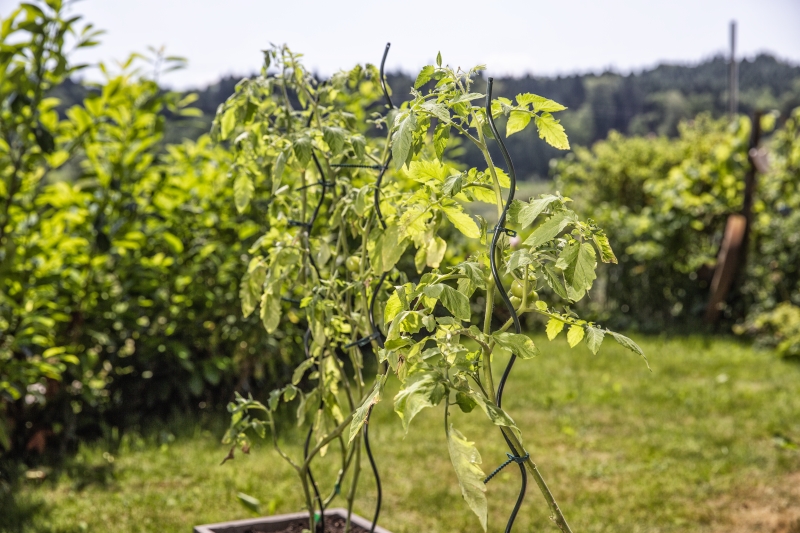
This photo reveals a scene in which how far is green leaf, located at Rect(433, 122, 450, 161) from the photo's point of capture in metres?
1.03

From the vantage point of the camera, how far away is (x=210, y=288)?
11.6 ft

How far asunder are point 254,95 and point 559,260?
0.82 meters

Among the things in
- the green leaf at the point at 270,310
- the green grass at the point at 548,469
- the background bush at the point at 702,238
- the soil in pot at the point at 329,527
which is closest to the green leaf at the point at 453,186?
the green leaf at the point at 270,310

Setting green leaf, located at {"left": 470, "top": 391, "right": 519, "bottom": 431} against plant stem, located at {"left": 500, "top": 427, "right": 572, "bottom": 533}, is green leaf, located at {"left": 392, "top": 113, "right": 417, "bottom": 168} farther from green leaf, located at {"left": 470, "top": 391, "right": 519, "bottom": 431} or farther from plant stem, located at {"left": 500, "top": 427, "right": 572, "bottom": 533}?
plant stem, located at {"left": 500, "top": 427, "right": 572, "bottom": 533}

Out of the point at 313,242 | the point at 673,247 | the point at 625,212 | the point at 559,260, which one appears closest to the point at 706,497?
the point at 313,242

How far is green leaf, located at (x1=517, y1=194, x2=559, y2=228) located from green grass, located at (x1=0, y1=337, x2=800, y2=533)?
1746 millimetres

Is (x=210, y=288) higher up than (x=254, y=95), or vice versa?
(x=254, y=95)

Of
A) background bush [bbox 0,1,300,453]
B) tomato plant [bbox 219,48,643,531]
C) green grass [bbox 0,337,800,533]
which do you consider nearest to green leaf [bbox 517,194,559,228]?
tomato plant [bbox 219,48,643,531]

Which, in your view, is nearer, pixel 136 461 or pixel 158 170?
pixel 136 461

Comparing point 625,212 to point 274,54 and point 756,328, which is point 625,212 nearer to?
point 756,328

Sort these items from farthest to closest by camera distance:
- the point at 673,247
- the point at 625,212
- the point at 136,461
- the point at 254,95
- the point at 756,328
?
the point at 625,212 < the point at 673,247 < the point at 756,328 < the point at 136,461 < the point at 254,95

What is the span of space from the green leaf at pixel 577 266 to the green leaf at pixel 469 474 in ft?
0.76

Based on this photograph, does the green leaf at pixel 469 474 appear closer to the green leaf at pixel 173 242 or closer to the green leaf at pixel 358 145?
the green leaf at pixel 358 145

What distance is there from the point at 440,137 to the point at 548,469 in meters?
2.31
